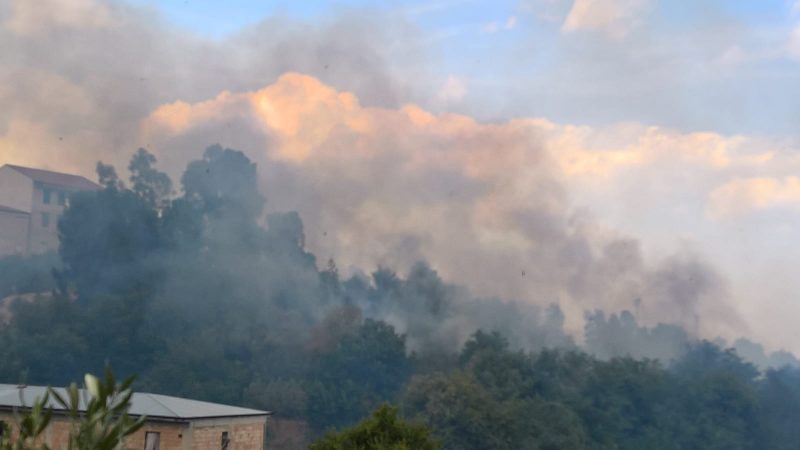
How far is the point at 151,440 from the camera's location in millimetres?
32469

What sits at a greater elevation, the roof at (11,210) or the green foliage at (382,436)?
the roof at (11,210)

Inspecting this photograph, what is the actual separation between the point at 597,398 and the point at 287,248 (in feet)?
136

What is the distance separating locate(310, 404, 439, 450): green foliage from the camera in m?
27.4

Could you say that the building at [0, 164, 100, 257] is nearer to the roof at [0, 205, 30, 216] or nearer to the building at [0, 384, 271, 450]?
the roof at [0, 205, 30, 216]

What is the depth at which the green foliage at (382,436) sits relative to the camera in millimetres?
27406

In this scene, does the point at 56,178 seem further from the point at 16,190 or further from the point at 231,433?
the point at 231,433

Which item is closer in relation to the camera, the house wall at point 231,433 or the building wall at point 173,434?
the building wall at point 173,434

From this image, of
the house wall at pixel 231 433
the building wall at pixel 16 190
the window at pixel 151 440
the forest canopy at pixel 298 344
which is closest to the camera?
the window at pixel 151 440

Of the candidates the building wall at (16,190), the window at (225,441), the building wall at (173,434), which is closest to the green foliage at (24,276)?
the building wall at (16,190)

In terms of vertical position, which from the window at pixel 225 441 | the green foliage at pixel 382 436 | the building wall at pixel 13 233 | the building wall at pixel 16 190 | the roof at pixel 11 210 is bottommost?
the window at pixel 225 441

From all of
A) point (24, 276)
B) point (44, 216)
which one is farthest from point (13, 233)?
point (24, 276)

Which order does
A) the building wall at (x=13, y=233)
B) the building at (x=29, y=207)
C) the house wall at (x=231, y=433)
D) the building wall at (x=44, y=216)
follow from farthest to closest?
the building wall at (x=44, y=216) → the building at (x=29, y=207) → the building wall at (x=13, y=233) → the house wall at (x=231, y=433)

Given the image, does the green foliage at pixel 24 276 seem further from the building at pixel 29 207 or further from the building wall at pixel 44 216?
the building wall at pixel 44 216

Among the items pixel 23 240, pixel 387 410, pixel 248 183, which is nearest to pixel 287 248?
pixel 248 183
